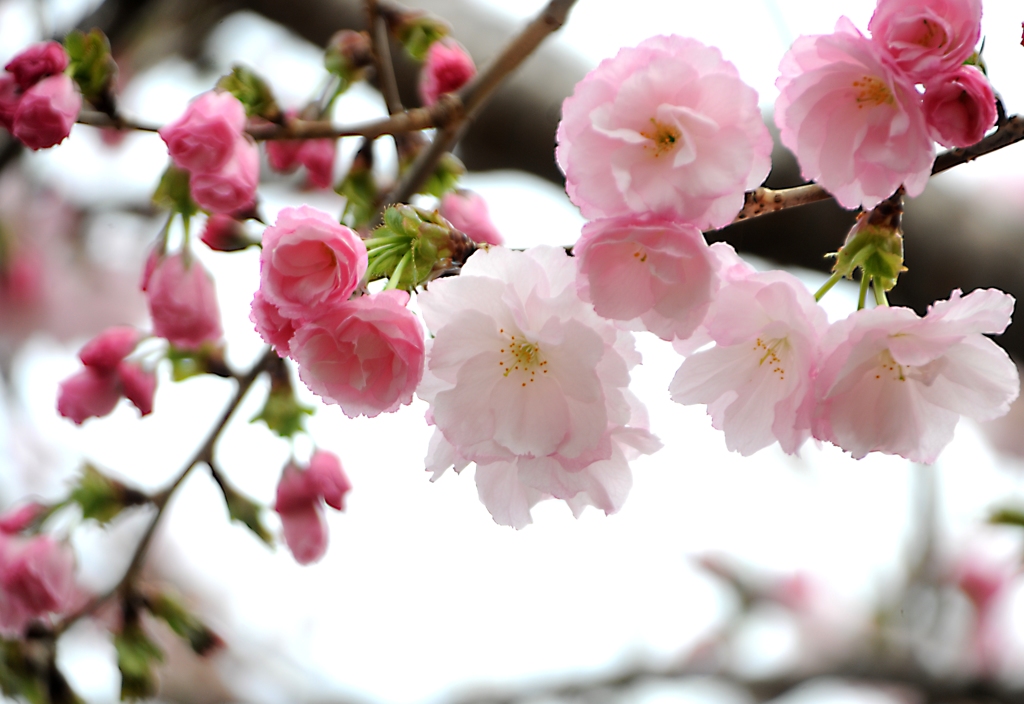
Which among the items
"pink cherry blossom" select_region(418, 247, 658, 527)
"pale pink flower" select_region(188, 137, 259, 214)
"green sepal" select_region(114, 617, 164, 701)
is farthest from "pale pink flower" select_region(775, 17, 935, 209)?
"green sepal" select_region(114, 617, 164, 701)

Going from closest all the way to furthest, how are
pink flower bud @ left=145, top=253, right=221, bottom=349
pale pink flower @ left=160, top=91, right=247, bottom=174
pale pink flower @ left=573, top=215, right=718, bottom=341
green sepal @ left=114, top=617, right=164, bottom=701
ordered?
pale pink flower @ left=573, top=215, right=718, bottom=341 < pale pink flower @ left=160, top=91, right=247, bottom=174 < pink flower bud @ left=145, top=253, right=221, bottom=349 < green sepal @ left=114, top=617, right=164, bottom=701

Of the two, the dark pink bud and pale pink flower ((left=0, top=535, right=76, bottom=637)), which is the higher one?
the dark pink bud

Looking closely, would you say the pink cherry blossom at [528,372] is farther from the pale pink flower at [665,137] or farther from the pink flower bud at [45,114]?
the pink flower bud at [45,114]

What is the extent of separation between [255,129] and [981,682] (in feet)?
4.80

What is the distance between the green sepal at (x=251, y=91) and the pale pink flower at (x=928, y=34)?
18.6 inches

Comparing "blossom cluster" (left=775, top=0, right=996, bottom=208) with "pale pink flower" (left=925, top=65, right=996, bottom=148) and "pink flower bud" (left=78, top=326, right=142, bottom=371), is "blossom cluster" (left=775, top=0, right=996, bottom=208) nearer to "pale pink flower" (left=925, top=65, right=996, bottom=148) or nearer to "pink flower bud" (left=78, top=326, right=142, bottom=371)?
"pale pink flower" (left=925, top=65, right=996, bottom=148)

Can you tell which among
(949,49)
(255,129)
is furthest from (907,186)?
(255,129)

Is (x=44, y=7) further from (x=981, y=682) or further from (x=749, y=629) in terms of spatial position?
(x=749, y=629)

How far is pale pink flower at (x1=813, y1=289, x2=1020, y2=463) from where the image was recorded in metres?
0.43

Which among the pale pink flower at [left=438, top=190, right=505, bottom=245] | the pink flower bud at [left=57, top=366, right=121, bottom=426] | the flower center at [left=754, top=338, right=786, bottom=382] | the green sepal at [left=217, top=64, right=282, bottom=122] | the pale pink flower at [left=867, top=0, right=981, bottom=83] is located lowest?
the pink flower bud at [left=57, top=366, right=121, bottom=426]

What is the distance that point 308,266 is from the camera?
1.45 ft

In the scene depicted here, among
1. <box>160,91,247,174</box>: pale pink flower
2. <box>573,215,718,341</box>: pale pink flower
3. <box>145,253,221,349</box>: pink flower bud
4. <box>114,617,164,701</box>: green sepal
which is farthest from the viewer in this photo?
<box>114,617,164,701</box>: green sepal

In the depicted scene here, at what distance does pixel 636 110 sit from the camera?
432 mm

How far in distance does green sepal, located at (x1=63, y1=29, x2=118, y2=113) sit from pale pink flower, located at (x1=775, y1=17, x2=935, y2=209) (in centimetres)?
49
